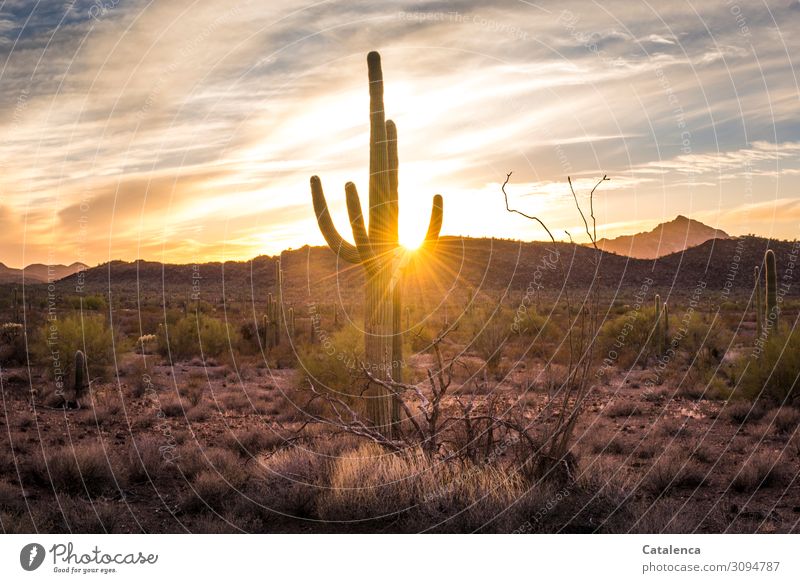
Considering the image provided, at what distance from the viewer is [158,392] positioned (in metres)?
20.8

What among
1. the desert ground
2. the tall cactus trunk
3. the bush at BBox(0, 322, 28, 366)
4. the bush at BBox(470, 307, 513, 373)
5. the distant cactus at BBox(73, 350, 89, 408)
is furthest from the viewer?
the bush at BBox(470, 307, 513, 373)

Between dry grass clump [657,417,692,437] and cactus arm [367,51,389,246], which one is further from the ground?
cactus arm [367,51,389,246]

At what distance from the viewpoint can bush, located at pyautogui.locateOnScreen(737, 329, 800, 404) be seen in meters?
16.6

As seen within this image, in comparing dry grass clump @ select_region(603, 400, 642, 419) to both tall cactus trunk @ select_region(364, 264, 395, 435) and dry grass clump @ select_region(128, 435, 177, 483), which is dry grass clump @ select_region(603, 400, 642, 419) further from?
dry grass clump @ select_region(128, 435, 177, 483)

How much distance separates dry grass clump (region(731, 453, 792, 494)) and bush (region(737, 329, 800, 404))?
545cm

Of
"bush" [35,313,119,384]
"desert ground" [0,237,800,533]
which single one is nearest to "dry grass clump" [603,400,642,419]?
"desert ground" [0,237,800,533]

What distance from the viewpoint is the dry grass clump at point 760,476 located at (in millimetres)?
10477

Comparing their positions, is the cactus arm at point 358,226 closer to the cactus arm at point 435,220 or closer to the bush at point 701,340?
the cactus arm at point 435,220

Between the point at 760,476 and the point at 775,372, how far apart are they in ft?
23.8

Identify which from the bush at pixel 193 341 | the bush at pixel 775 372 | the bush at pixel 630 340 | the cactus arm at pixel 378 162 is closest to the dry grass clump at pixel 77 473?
the cactus arm at pixel 378 162

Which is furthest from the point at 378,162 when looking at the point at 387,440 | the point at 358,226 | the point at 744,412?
the point at 744,412
